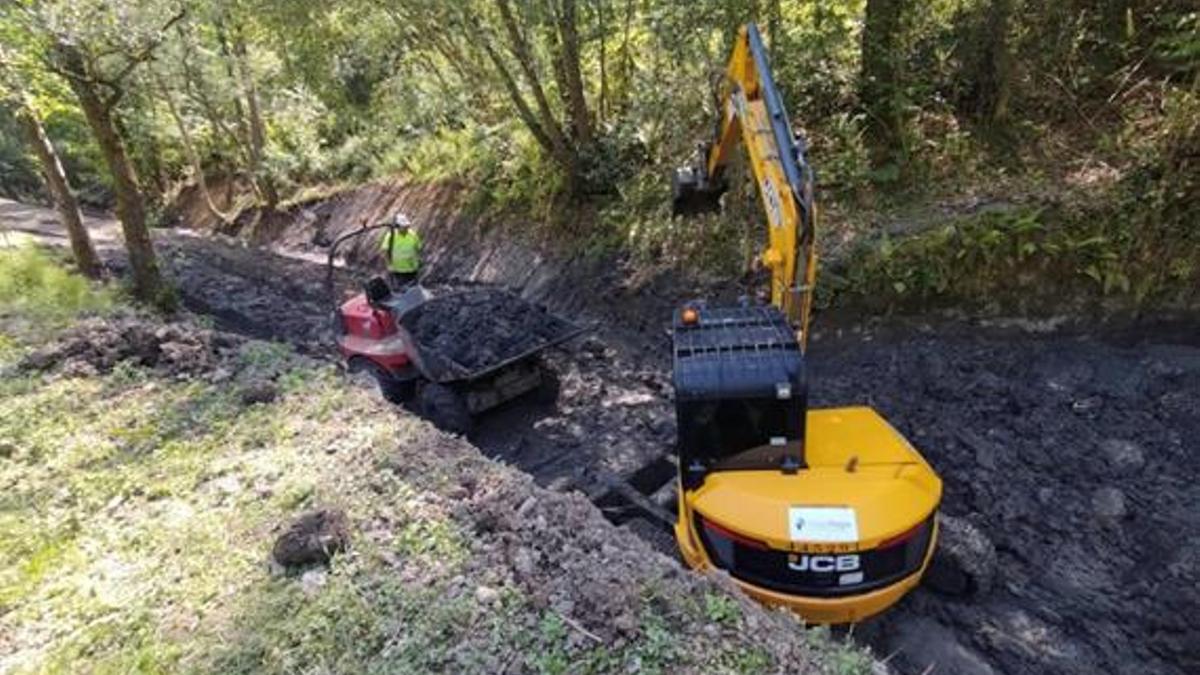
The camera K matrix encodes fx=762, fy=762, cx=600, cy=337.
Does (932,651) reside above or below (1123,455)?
below

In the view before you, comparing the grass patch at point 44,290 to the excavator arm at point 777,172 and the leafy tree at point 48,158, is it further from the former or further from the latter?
the excavator arm at point 777,172

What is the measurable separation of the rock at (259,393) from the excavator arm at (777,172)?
3701 mm

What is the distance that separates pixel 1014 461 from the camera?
5422 mm

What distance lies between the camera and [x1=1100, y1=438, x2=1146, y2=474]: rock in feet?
17.1

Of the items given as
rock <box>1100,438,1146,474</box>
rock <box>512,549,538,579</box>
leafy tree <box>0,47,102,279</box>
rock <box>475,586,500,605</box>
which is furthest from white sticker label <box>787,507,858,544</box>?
leafy tree <box>0,47,102,279</box>

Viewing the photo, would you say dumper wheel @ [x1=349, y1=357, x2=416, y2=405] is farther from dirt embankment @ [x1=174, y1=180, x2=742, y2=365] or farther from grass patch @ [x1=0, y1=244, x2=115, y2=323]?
grass patch @ [x1=0, y1=244, x2=115, y2=323]

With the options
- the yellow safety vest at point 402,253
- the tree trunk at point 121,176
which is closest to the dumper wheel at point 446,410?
the yellow safety vest at point 402,253

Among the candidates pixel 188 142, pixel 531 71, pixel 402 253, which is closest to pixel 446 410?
pixel 402 253

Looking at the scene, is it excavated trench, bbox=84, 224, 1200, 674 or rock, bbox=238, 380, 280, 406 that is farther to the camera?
rock, bbox=238, 380, 280, 406

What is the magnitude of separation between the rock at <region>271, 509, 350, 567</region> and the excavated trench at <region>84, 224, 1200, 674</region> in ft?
6.95

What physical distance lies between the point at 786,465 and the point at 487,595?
6.03ft

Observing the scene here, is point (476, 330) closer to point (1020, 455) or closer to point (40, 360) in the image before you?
point (40, 360)

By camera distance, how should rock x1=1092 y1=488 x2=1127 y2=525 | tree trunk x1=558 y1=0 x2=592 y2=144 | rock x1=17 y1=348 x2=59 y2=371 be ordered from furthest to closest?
tree trunk x1=558 y1=0 x2=592 y2=144 → rock x1=17 y1=348 x2=59 y2=371 → rock x1=1092 y1=488 x2=1127 y2=525

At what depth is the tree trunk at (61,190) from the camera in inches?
404
